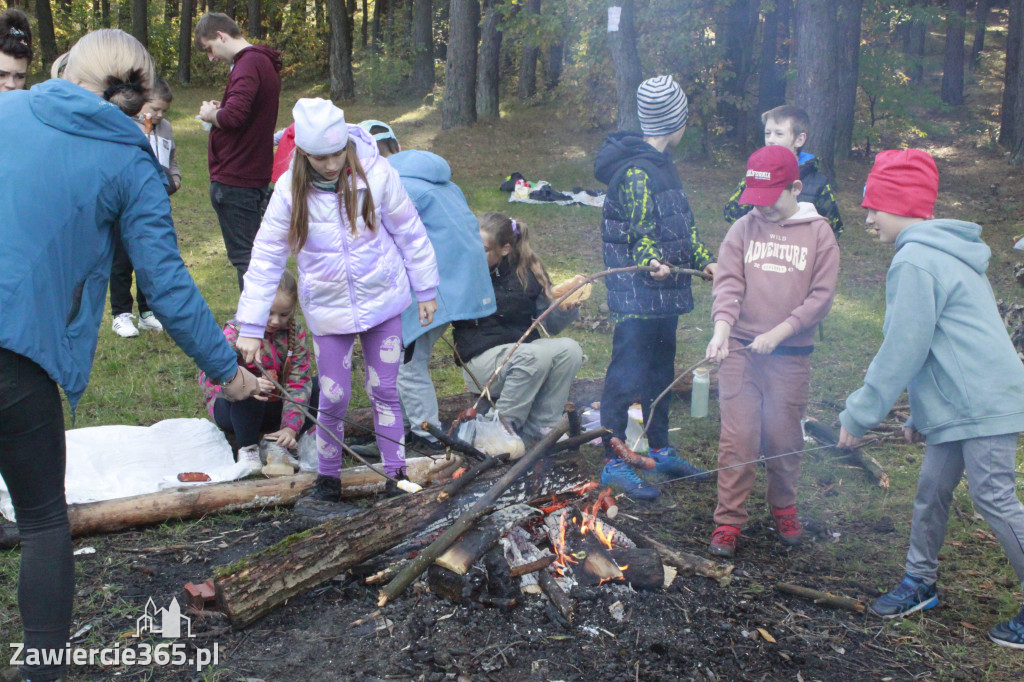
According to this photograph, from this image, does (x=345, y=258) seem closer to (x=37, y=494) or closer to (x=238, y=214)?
(x=37, y=494)

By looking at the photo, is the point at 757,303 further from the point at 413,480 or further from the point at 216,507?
the point at 216,507

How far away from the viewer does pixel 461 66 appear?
16.0 metres

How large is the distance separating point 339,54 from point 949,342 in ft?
65.8

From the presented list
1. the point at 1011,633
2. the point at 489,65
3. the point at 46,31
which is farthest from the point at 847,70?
the point at 46,31

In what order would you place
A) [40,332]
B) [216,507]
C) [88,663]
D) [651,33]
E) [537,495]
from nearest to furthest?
[40,332], [88,663], [537,495], [216,507], [651,33]

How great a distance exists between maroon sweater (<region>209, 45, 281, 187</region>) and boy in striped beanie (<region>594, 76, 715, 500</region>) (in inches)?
113

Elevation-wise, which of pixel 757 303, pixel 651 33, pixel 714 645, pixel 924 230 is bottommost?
pixel 714 645

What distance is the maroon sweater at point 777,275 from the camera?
3.93 m

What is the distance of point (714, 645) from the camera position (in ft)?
10.3

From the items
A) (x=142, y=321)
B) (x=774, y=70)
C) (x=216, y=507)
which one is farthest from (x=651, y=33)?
(x=216, y=507)

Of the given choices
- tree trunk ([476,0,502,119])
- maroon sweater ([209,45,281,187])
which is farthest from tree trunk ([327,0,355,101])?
maroon sweater ([209,45,281,187])

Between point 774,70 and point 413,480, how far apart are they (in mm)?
12871

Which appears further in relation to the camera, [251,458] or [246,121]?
[246,121]

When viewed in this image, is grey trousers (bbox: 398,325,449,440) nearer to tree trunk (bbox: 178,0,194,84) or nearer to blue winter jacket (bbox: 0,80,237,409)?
blue winter jacket (bbox: 0,80,237,409)
